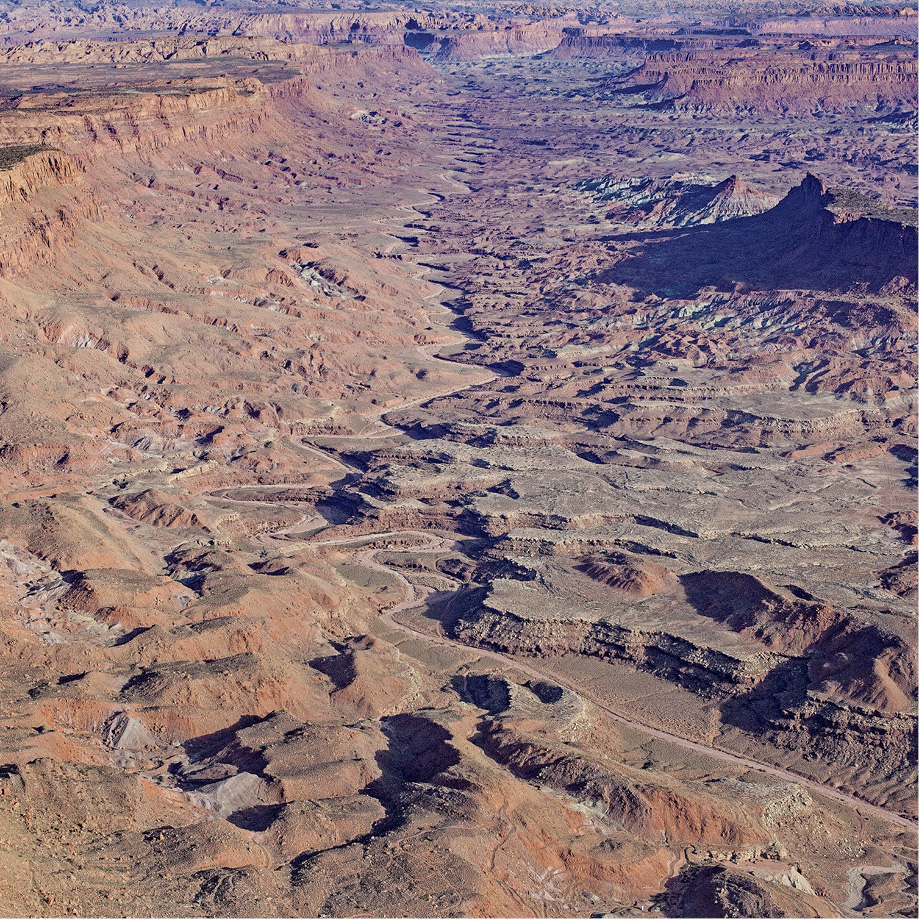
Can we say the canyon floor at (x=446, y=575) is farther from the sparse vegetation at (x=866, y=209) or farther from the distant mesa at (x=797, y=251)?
the sparse vegetation at (x=866, y=209)

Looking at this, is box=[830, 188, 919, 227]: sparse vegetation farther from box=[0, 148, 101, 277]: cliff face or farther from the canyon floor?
box=[0, 148, 101, 277]: cliff face

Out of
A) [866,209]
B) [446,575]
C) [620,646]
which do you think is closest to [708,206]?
[866,209]

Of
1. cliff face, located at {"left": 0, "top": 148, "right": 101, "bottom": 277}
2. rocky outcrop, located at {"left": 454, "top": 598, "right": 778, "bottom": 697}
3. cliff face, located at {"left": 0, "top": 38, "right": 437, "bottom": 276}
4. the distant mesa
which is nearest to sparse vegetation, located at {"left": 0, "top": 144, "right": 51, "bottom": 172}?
cliff face, located at {"left": 0, "top": 38, "right": 437, "bottom": 276}

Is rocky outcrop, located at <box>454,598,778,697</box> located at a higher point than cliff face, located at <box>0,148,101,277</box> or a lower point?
lower

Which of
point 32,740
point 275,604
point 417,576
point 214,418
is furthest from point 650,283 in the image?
point 32,740

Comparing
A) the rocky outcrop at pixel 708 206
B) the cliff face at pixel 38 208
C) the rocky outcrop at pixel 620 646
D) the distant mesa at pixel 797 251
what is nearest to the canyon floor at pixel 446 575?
the rocky outcrop at pixel 620 646

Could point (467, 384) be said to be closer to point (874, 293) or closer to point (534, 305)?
point (534, 305)

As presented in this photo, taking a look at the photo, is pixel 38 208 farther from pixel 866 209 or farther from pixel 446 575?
pixel 866 209

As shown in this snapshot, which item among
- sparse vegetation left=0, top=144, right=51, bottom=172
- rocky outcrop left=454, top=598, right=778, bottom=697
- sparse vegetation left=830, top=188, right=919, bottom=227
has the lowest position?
rocky outcrop left=454, top=598, right=778, bottom=697

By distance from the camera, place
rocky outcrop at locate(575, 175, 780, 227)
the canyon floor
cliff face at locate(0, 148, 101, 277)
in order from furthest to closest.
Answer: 1. rocky outcrop at locate(575, 175, 780, 227)
2. cliff face at locate(0, 148, 101, 277)
3. the canyon floor
